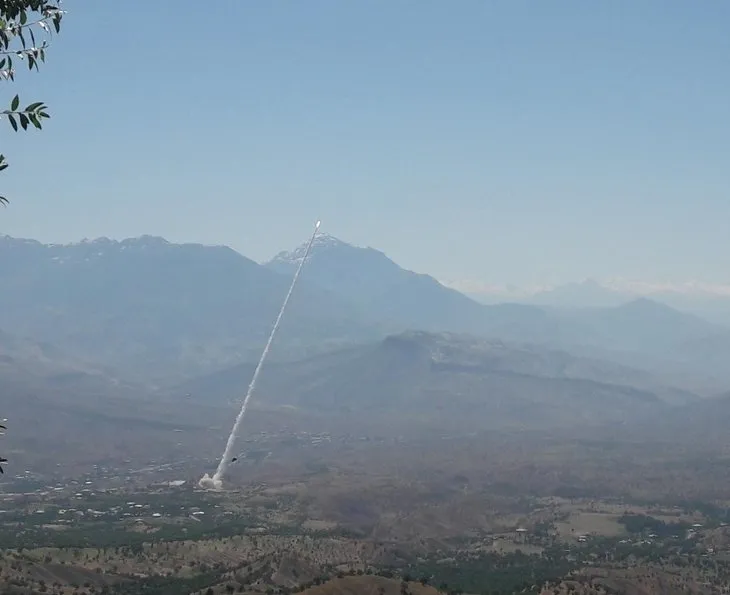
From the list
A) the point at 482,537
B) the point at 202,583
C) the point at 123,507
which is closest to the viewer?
the point at 202,583

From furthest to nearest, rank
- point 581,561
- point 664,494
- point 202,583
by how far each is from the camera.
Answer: point 664,494, point 581,561, point 202,583

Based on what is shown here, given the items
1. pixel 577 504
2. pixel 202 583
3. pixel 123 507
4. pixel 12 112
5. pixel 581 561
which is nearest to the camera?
pixel 12 112

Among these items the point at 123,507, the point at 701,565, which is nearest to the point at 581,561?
the point at 701,565

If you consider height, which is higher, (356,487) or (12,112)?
(12,112)

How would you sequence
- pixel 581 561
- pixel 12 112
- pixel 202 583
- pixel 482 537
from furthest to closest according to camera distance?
pixel 482 537
pixel 581 561
pixel 202 583
pixel 12 112

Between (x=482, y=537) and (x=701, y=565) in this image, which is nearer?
(x=701, y=565)

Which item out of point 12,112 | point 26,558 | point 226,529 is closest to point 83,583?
point 26,558

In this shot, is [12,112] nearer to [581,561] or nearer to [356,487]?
[581,561]

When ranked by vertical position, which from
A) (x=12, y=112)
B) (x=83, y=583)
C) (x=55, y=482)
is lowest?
(x=55, y=482)

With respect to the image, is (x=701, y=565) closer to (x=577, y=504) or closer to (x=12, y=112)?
(x=577, y=504)
